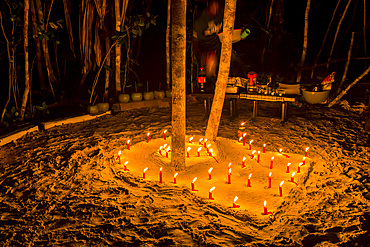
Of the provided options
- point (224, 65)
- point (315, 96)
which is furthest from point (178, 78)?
point (315, 96)

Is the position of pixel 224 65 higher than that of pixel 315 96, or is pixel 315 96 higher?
pixel 224 65

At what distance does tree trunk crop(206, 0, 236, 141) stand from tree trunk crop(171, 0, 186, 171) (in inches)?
40.3

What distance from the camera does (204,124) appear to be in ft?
24.7

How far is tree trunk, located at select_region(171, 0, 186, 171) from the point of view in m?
4.66

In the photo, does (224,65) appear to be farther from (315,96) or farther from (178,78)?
(315,96)

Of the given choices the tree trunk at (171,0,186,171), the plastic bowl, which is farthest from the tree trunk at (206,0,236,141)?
the plastic bowl

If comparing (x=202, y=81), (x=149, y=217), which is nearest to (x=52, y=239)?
(x=149, y=217)

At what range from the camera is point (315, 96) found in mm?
8398

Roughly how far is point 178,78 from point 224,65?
119cm

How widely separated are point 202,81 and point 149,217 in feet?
15.5

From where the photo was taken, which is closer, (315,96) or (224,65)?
(224,65)

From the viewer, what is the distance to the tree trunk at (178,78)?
4660 mm

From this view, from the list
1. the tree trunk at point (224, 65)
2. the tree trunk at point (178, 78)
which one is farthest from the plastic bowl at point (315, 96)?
the tree trunk at point (178, 78)

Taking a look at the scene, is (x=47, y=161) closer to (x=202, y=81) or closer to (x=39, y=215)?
(x=39, y=215)
